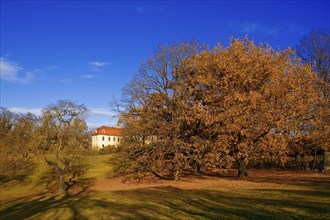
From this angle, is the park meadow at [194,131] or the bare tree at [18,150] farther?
the bare tree at [18,150]

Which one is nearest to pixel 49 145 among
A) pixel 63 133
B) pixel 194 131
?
pixel 63 133

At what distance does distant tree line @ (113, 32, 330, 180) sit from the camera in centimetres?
2052

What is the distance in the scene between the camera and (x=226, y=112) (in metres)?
20.2

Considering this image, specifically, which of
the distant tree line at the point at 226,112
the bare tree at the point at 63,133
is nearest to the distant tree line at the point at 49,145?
the bare tree at the point at 63,133

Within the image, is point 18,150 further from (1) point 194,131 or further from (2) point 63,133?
(1) point 194,131

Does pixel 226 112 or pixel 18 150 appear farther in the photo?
pixel 18 150

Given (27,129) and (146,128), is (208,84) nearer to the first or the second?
(146,128)

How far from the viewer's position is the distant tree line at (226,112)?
20.5 meters

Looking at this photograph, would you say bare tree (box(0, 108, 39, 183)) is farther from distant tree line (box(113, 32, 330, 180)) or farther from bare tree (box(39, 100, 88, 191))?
distant tree line (box(113, 32, 330, 180))

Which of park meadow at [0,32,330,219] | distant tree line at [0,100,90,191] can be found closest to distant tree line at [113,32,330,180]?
park meadow at [0,32,330,219]

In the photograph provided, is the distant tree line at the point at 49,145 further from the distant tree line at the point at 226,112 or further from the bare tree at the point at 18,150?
the distant tree line at the point at 226,112

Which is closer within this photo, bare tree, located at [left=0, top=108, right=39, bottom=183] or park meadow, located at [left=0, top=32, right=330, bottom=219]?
park meadow, located at [left=0, top=32, right=330, bottom=219]

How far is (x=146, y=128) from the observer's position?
25297 mm

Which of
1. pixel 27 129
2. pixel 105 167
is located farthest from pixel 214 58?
pixel 105 167
